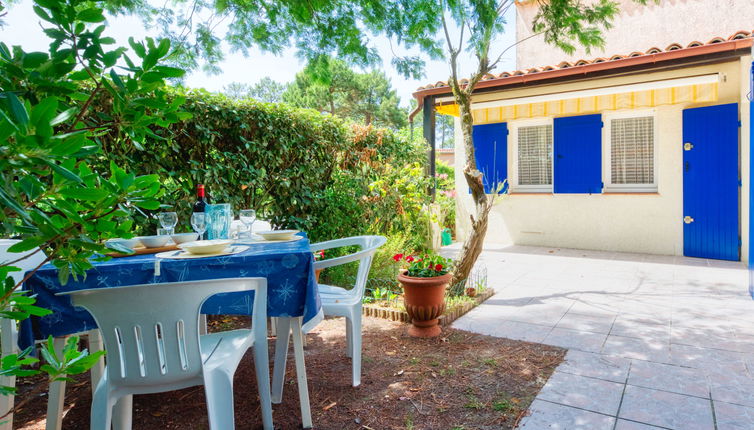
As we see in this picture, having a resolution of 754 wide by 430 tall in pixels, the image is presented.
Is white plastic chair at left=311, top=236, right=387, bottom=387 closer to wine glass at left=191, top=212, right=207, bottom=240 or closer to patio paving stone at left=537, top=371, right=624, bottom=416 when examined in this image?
wine glass at left=191, top=212, right=207, bottom=240

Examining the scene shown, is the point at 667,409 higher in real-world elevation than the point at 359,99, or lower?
lower

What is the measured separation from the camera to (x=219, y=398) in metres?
1.66

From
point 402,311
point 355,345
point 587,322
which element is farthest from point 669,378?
point 402,311

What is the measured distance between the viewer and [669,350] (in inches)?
115

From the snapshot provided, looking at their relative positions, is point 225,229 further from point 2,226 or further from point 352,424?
point 2,226

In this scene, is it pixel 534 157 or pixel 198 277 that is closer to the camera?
pixel 198 277

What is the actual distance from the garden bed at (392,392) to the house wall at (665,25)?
6971 millimetres

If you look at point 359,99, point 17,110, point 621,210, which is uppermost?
point 359,99

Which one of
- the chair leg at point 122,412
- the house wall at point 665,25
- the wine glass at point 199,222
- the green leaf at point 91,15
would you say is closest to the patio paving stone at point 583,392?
the chair leg at point 122,412

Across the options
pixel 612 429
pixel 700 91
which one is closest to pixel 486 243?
pixel 700 91

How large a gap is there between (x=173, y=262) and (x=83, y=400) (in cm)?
120

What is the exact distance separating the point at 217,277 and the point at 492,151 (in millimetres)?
6817

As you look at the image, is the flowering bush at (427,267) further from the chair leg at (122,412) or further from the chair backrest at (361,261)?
the chair leg at (122,412)

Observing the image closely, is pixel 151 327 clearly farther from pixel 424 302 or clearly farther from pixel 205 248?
pixel 424 302
